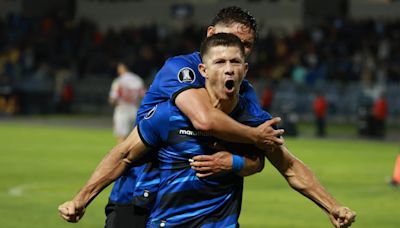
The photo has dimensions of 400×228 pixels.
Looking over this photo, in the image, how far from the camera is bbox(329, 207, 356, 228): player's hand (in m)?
7.07

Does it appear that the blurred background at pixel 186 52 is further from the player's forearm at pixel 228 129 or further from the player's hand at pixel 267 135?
the player's forearm at pixel 228 129

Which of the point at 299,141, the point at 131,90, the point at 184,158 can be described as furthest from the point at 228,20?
the point at 299,141

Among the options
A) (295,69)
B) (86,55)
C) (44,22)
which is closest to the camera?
(295,69)

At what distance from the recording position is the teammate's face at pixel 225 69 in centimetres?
641

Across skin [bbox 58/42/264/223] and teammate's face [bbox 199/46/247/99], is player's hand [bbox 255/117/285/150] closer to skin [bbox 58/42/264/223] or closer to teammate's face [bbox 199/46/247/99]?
skin [bbox 58/42/264/223]

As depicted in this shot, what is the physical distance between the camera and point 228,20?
23.3ft

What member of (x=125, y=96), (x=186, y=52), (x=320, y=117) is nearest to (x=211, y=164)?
(x=125, y=96)

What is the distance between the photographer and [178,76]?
7.11m

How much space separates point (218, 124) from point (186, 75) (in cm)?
59

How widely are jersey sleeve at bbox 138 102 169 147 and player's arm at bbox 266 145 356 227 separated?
73 cm

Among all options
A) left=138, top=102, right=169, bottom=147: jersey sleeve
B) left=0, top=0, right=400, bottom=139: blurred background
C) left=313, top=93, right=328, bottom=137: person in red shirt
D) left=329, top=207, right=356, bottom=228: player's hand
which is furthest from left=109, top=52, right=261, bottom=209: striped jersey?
left=313, top=93, right=328, bottom=137: person in red shirt

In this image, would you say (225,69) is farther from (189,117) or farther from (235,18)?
(235,18)

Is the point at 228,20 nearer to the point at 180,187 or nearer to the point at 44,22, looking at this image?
the point at 180,187

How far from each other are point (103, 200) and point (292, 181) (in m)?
11.8
